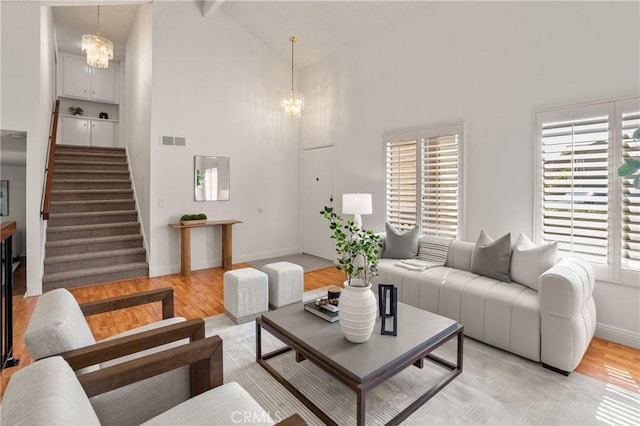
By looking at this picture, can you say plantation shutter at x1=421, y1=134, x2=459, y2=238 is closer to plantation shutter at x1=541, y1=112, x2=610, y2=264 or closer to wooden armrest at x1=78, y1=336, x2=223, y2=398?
plantation shutter at x1=541, y1=112, x2=610, y2=264

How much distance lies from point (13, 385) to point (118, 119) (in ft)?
29.7

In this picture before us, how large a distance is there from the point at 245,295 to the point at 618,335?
3.34 metres

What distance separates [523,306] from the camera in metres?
2.46

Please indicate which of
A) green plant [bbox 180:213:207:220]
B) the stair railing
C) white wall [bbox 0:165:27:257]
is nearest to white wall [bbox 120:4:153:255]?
green plant [bbox 180:213:207:220]

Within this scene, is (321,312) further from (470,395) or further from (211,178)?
A: (211,178)

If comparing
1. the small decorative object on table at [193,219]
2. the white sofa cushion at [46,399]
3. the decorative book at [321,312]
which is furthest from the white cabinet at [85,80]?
the white sofa cushion at [46,399]

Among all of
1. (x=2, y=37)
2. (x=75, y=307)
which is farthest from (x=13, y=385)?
(x=2, y=37)

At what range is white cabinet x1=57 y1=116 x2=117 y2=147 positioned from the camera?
7.64 meters

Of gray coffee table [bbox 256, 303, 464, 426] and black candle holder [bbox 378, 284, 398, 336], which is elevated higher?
black candle holder [bbox 378, 284, 398, 336]

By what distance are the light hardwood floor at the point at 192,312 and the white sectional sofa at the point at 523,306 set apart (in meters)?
0.20

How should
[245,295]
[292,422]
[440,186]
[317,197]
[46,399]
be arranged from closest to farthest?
1. [46,399]
2. [292,422]
3. [245,295]
4. [440,186]
5. [317,197]

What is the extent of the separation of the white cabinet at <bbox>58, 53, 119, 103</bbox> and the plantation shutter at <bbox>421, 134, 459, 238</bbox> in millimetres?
8042

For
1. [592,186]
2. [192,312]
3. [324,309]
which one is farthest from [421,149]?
[192,312]

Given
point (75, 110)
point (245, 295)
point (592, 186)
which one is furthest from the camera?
point (75, 110)
